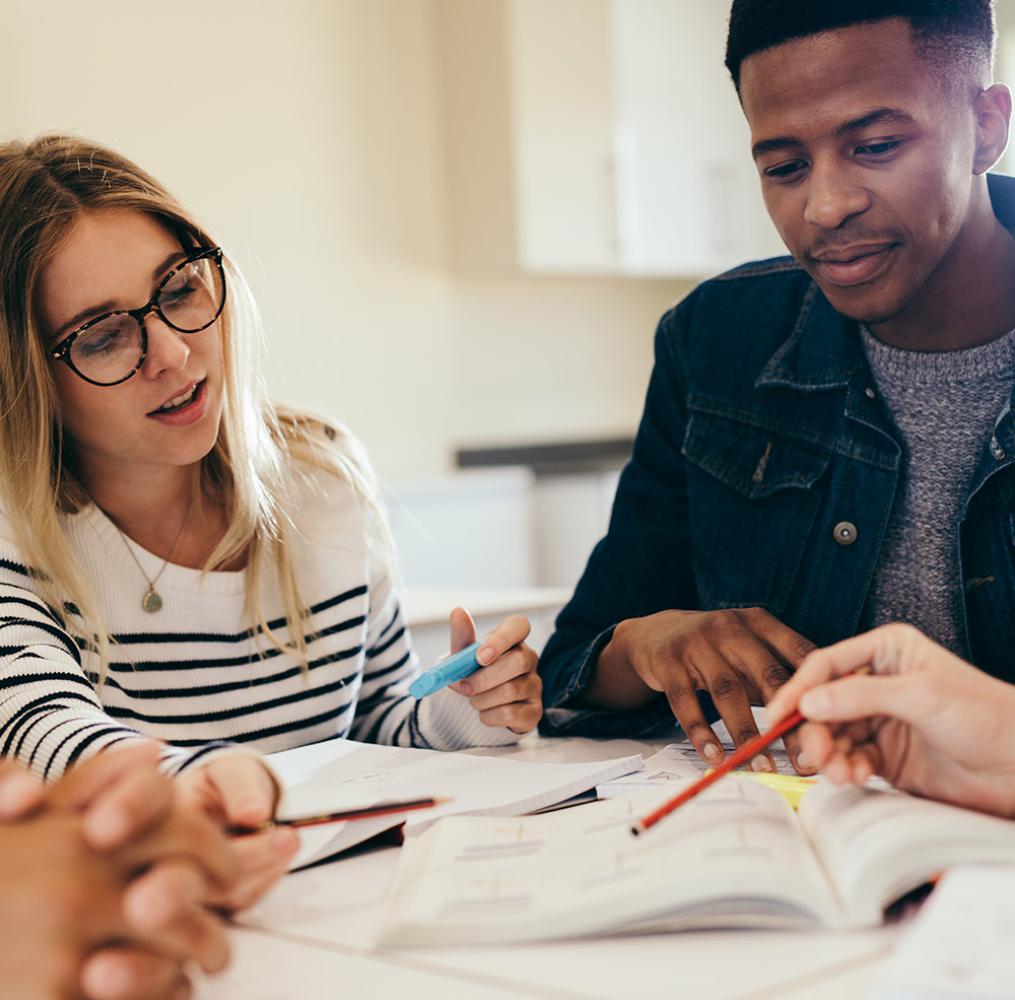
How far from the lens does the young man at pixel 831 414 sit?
120cm

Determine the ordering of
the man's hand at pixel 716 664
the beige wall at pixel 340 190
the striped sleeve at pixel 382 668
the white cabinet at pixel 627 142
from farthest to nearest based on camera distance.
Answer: the white cabinet at pixel 627 142
the beige wall at pixel 340 190
the striped sleeve at pixel 382 668
the man's hand at pixel 716 664

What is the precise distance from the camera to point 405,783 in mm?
1038

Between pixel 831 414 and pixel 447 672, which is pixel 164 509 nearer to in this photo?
pixel 447 672

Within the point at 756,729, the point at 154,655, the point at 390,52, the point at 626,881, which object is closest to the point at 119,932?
the point at 626,881

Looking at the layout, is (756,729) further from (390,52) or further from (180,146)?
(390,52)

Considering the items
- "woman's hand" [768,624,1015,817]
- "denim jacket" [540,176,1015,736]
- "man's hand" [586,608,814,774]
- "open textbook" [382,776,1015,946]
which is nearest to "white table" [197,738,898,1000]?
"open textbook" [382,776,1015,946]

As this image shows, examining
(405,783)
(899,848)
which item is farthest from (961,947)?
(405,783)

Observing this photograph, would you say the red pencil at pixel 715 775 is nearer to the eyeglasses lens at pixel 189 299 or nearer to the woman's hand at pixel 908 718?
the woman's hand at pixel 908 718

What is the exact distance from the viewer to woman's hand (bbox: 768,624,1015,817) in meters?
0.75

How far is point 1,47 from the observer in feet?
9.29

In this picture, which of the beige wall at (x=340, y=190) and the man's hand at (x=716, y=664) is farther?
the beige wall at (x=340, y=190)

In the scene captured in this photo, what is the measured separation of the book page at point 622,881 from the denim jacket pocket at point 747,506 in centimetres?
59

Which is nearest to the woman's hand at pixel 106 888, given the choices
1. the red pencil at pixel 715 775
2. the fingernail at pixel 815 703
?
the red pencil at pixel 715 775

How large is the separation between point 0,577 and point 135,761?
1.91ft
